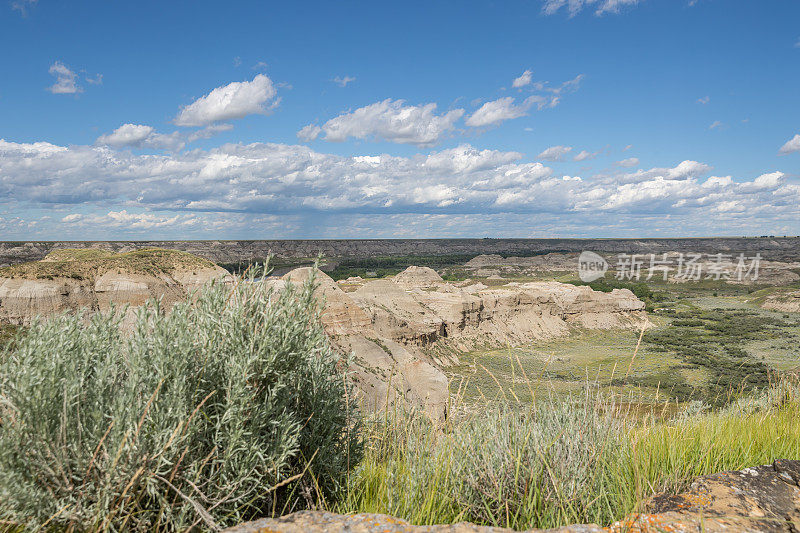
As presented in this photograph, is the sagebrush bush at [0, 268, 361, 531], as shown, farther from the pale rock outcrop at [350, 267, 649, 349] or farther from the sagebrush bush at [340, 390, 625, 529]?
the pale rock outcrop at [350, 267, 649, 349]

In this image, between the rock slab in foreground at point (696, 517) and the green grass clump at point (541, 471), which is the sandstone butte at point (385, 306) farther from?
the rock slab in foreground at point (696, 517)

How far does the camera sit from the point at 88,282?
31.0 meters

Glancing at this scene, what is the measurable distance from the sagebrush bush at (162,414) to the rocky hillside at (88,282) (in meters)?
26.5

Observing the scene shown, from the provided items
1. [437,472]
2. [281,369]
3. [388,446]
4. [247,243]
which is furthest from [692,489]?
[247,243]

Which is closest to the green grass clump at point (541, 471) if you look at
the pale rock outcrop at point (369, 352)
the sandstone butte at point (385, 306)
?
the sandstone butte at point (385, 306)

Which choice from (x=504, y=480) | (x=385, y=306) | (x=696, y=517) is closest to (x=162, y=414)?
(x=504, y=480)

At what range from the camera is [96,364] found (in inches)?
106

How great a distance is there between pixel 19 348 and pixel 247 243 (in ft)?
558

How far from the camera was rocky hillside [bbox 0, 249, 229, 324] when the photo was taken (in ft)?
91.0

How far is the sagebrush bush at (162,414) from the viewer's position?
227 cm

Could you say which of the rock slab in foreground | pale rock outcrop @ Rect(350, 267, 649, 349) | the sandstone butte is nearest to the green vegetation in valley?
pale rock outcrop @ Rect(350, 267, 649, 349)

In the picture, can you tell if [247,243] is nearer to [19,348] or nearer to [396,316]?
[396,316]

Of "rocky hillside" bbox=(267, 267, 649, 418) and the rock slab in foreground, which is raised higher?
the rock slab in foreground

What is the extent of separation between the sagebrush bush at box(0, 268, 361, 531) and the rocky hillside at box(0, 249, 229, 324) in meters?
26.5
